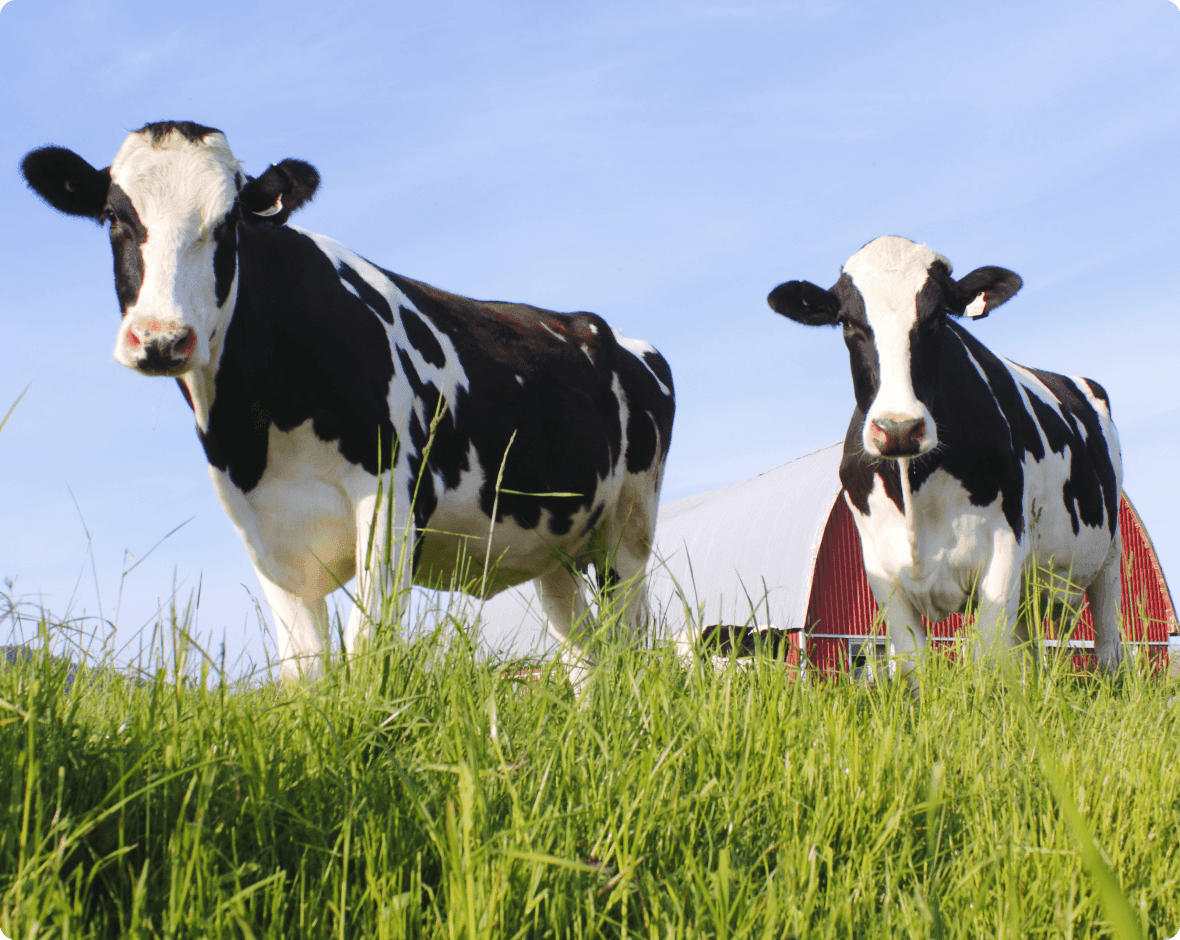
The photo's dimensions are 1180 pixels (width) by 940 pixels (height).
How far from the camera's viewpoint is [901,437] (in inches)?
188

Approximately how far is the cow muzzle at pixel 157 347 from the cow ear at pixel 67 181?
1039 mm

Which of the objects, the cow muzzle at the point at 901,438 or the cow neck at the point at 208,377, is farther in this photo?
the cow muzzle at the point at 901,438

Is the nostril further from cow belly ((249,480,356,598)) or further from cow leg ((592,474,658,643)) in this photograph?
cow leg ((592,474,658,643))

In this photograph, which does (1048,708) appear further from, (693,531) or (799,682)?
(693,531)

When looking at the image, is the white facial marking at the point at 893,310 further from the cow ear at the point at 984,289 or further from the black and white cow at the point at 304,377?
the black and white cow at the point at 304,377

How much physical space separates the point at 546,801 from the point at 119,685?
1433mm

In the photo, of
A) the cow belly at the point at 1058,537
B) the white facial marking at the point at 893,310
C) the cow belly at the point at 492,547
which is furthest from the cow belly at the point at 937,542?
the cow belly at the point at 492,547

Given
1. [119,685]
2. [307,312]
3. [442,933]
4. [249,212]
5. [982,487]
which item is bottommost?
[442,933]

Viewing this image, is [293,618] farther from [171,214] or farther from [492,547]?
[171,214]

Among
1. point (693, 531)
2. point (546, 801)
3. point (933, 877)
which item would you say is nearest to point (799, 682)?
point (933, 877)

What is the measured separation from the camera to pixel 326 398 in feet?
14.1

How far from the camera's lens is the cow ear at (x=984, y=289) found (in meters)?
5.70

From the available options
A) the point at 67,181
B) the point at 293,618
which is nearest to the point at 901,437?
the point at 293,618

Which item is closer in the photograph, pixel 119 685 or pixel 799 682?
pixel 119 685
